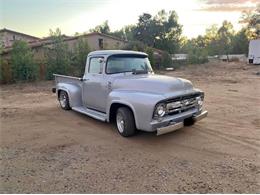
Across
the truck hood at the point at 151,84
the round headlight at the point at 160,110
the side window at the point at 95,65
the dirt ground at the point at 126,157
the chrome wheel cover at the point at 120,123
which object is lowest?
the dirt ground at the point at 126,157

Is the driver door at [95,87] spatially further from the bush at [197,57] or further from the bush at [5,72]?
the bush at [197,57]

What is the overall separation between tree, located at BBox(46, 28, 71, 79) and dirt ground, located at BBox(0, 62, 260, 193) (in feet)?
37.9

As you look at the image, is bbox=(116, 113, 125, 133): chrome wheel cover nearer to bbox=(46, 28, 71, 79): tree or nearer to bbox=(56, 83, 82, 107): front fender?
bbox=(56, 83, 82, 107): front fender

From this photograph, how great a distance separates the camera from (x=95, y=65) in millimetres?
6871

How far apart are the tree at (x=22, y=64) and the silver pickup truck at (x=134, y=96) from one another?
11114 millimetres

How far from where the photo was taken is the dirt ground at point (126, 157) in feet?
12.6

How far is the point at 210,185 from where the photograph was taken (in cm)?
378

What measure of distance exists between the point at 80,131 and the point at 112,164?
201 cm

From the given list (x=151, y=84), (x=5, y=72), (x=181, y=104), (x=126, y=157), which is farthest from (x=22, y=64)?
(x=126, y=157)

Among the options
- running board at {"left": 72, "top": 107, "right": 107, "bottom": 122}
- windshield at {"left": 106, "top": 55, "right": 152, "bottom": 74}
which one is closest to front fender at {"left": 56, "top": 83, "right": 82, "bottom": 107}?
running board at {"left": 72, "top": 107, "right": 107, "bottom": 122}

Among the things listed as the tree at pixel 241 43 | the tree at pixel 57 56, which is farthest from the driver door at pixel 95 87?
the tree at pixel 241 43

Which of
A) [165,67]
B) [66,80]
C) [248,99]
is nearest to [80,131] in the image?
[66,80]

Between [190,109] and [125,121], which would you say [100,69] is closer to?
[125,121]

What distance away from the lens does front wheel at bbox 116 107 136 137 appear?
551 cm
